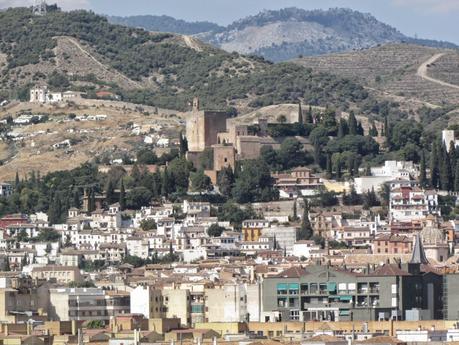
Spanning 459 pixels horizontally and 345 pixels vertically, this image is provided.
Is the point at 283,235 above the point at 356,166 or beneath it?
beneath

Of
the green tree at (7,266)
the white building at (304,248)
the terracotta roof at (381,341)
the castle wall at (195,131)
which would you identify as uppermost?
the castle wall at (195,131)

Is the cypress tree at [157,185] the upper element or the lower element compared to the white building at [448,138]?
lower

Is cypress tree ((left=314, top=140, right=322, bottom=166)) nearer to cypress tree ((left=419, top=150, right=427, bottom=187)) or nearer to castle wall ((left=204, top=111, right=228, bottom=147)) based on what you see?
castle wall ((left=204, top=111, right=228, bottom=147))

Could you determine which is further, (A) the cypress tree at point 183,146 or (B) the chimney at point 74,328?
(A) the cypress tree at point 183,146

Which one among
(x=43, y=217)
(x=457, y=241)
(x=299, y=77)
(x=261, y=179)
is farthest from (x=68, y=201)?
(x=299, y=77)

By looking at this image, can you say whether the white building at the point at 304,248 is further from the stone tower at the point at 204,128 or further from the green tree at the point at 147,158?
the green tree at the point at 147,158

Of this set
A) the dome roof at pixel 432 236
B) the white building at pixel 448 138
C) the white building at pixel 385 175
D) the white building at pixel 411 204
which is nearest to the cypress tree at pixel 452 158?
the white building at pixel 411 204

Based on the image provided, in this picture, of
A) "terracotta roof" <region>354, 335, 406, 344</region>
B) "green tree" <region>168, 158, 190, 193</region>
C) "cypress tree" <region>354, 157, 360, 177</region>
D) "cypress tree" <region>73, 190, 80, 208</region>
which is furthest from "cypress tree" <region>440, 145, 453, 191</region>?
"terracotta roof" <region>354, 335, 406, 344</region>

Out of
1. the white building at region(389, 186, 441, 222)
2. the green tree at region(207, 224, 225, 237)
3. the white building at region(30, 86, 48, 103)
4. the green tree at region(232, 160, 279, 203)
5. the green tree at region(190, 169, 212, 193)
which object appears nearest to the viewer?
the green tree at region(207, 224, 225, 237)

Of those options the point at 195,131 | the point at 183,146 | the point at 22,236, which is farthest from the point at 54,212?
the point at 195,131

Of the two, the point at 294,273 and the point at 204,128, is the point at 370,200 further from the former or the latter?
the point at 294,273

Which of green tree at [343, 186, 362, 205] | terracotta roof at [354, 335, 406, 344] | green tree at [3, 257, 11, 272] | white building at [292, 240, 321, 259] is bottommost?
terracotta roof at [354, 335, 406, 344]

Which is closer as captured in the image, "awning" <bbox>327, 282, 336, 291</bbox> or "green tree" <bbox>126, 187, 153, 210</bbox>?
"awning" <bbox>327, 282, 336, 291</bbox>

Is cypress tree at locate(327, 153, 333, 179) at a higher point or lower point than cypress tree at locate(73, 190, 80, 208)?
Result: higher
